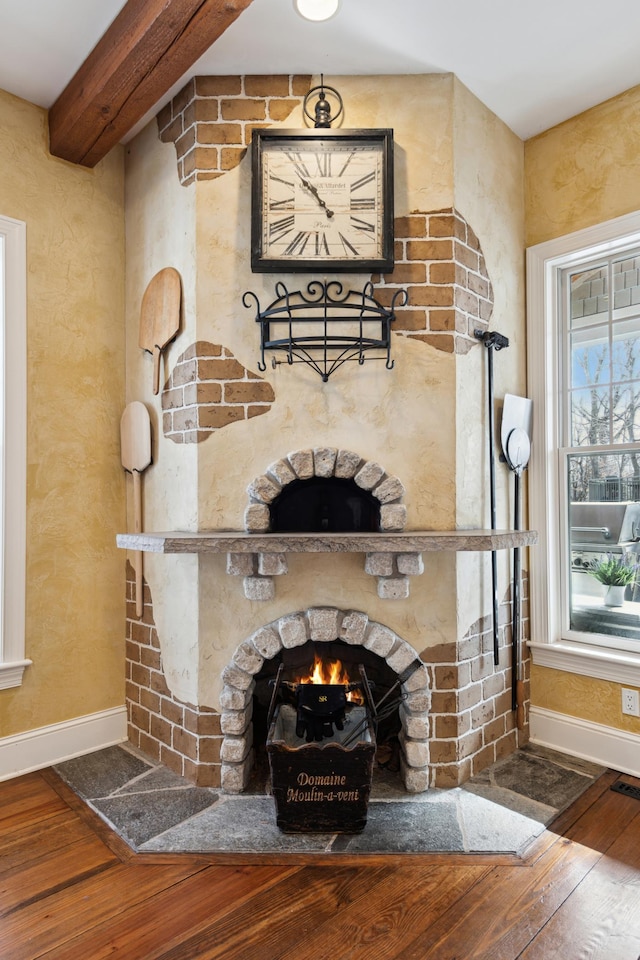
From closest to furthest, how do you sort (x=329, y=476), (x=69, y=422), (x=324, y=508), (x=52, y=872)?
(x=52, y=872)
(x=329, y=476)
(x=324, y=508)
(x=69, y=422)

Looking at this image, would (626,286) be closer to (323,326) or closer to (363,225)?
(363,225)

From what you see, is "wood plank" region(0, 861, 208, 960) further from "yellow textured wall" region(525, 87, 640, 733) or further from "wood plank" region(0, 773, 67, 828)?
"yellow textured wall" region(525, 87, 640, 733)

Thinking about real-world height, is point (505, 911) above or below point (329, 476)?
below

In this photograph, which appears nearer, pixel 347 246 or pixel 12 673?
pixel 347 246

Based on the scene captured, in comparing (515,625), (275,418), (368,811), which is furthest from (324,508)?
(368,811)

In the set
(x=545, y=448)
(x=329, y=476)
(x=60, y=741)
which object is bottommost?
(x=60, y=741)

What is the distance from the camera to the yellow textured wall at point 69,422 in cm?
256

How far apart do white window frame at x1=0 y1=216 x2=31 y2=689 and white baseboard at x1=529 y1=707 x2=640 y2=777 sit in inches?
92.5

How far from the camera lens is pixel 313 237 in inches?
91.4

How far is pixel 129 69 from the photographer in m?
2.14

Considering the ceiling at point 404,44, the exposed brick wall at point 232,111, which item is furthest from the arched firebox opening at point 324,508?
the ceiling at point 404,44

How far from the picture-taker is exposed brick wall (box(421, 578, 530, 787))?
2332 millimetres

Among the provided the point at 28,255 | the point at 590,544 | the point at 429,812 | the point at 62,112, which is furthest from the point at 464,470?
the point at 62,112

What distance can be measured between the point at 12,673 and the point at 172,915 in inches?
50.7
